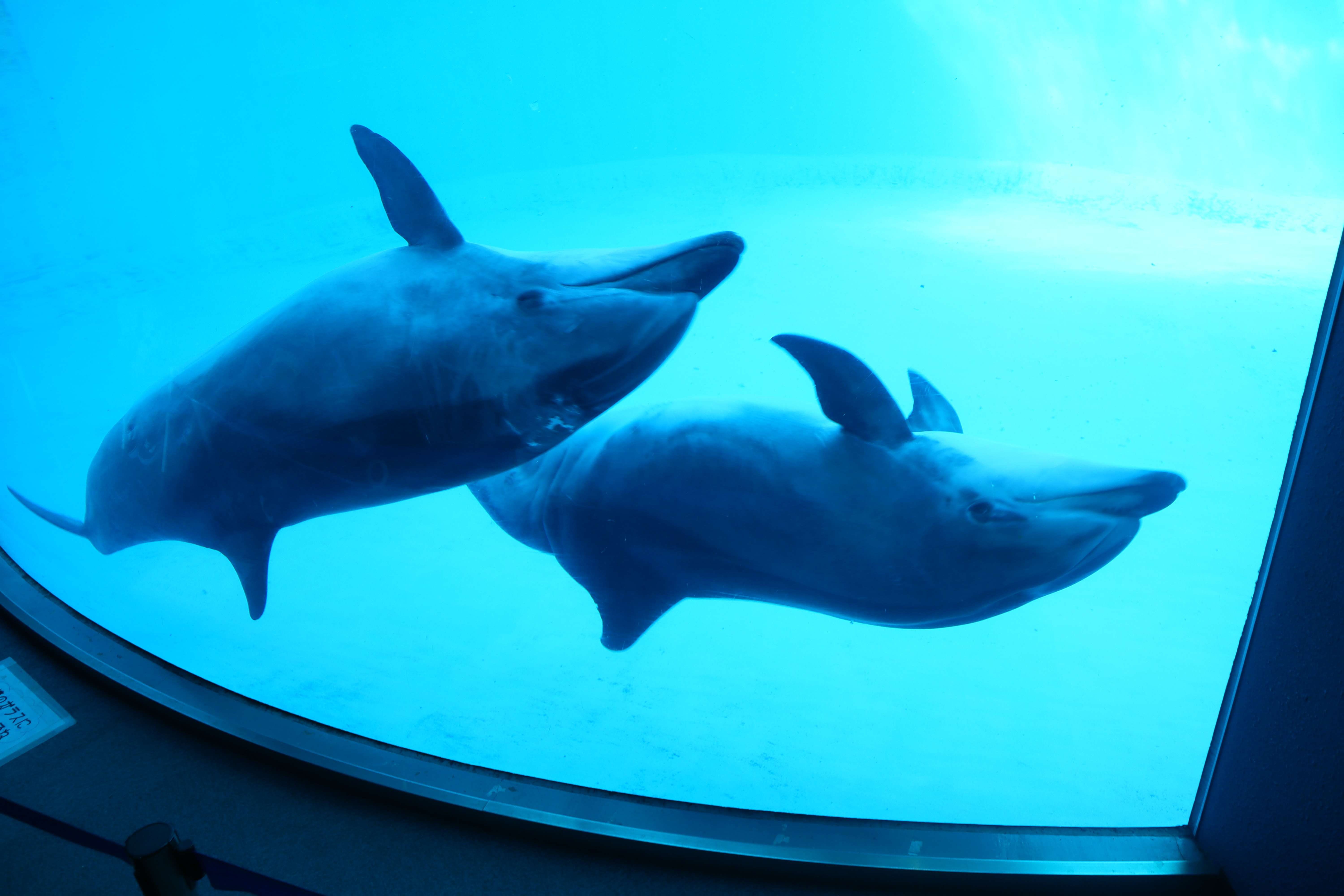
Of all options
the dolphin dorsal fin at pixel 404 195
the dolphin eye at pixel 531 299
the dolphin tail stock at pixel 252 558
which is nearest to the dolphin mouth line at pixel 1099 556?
the dolphin eye at pixel 531 299

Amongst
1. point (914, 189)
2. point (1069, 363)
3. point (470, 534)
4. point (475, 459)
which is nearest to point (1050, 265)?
point (1069, 363)

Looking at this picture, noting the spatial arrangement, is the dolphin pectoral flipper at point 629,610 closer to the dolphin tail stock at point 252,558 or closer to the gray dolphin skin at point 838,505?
the gray dolphin skin at point 838,505

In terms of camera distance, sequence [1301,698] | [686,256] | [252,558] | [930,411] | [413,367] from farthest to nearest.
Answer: [252,558], [413,367], [930,411], [686,256], [1301,698]

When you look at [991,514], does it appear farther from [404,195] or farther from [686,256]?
[404,195]

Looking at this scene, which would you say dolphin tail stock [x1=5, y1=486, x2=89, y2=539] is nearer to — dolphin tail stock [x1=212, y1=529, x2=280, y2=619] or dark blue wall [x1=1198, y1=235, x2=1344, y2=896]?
dolphin tail stock [x1=212, y1=529, x2=280, y2=619]

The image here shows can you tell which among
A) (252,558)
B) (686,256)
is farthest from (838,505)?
(252,558)

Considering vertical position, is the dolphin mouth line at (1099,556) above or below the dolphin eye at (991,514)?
above

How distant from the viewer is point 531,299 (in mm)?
1844

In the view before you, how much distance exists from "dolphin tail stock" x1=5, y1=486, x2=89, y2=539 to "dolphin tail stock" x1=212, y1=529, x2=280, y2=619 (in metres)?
0.97

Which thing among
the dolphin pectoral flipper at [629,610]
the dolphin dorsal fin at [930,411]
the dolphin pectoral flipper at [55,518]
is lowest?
the dolphin pectoral flipper at [55,518]

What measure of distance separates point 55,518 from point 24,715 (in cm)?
83

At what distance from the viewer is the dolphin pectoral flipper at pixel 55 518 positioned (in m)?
3.00

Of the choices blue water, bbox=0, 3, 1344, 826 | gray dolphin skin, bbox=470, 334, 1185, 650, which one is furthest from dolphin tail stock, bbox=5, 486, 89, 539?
gray dolphin skin, bbox=470, 334, 1185, 650

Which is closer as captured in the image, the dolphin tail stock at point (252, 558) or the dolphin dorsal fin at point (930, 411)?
the dolphin dorsal fin at point (930, 411)
